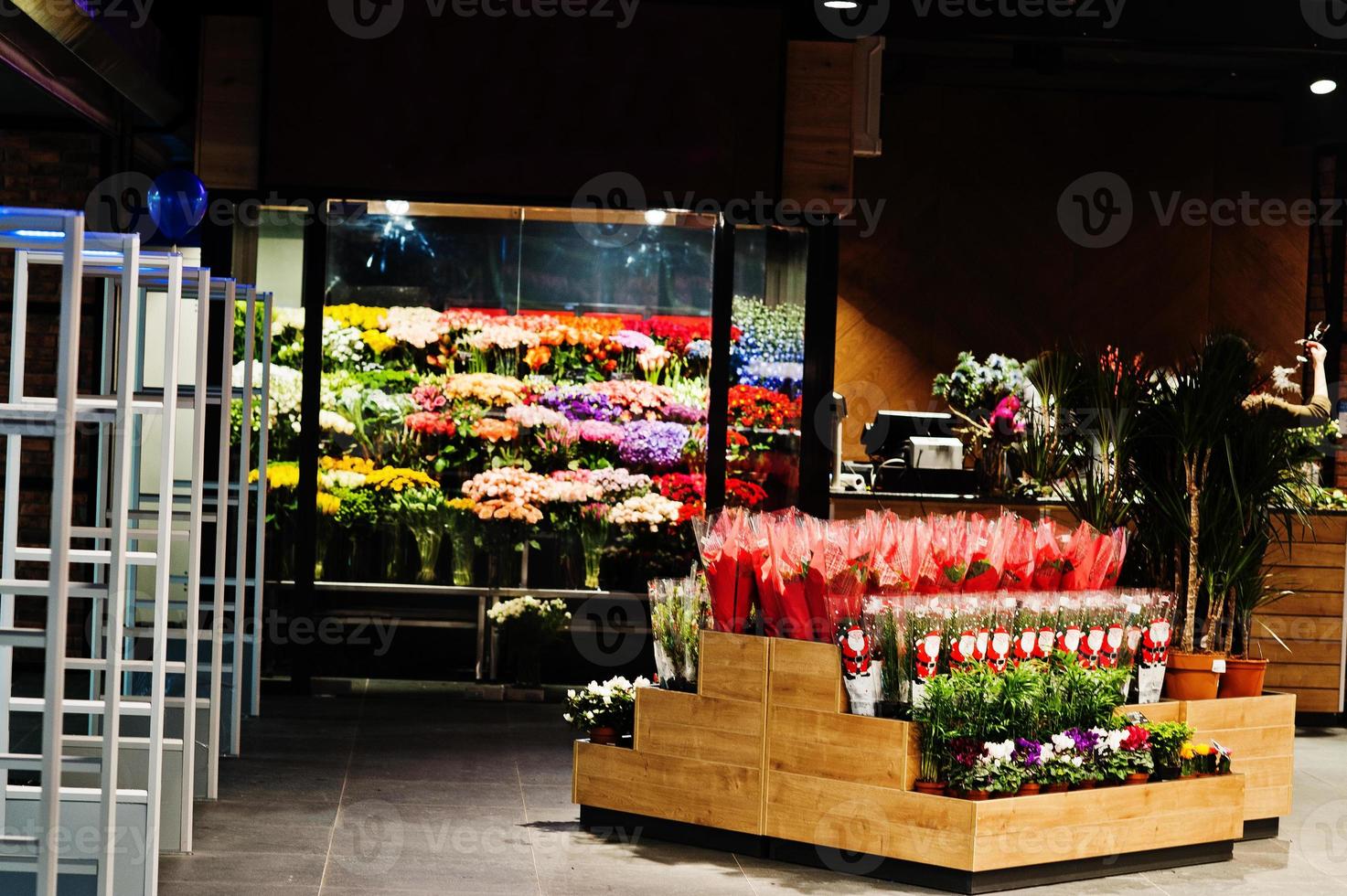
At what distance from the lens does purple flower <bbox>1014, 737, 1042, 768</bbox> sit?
173 inches

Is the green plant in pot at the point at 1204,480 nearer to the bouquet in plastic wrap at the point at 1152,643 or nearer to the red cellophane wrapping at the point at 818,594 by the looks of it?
the bouquet in plastic wrap at the point at 1152,643

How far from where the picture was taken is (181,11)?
7.24 metres

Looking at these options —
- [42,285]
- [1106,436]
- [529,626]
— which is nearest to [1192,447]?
[1106,436]

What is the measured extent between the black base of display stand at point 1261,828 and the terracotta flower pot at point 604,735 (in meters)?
2.20

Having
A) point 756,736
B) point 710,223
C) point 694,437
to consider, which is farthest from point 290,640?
point 756,736

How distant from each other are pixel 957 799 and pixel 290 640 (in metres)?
3.92

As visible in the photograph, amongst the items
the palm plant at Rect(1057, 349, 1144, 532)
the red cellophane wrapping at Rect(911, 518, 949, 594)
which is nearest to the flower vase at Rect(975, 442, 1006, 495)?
the palm plant at Rect(1057, 349, 1144, 532)

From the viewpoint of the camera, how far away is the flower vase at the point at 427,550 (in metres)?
7.30

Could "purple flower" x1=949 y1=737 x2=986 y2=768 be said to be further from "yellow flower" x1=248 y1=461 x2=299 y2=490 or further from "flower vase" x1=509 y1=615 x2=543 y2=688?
"yellow flower" x1=248 y1=461 x2=299 y2=490

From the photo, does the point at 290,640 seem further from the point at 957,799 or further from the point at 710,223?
the point at 957,799

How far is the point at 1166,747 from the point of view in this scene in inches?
185

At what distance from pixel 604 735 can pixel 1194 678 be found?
2.00m

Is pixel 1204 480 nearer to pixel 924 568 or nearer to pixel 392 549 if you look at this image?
pixel 924 568

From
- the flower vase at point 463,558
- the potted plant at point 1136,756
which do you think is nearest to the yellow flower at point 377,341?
the flower vase at point 463,558
